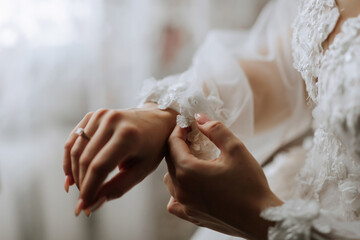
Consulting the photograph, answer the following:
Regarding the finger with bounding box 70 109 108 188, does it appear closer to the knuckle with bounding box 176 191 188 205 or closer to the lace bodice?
the knuckle with bounding box 176 191 188 205

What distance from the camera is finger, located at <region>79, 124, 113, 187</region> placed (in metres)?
0.45

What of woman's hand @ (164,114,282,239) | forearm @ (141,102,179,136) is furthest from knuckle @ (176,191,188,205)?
forearm @ (141,102,179,136)

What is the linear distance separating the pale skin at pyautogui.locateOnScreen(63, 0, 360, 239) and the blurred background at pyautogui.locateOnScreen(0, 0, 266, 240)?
50cm

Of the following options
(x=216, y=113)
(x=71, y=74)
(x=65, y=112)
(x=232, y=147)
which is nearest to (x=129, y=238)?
(x=65, y=112)

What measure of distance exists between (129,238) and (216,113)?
723 mm

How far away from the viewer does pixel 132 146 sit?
18.6 inches

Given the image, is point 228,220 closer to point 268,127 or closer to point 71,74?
point 268,127

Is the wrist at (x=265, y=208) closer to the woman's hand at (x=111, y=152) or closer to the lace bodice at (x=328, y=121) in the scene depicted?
the lace bodice at (x=328, y=121)

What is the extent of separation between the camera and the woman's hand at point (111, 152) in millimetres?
448

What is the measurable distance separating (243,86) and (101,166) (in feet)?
1.28

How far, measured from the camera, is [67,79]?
0.98 metres

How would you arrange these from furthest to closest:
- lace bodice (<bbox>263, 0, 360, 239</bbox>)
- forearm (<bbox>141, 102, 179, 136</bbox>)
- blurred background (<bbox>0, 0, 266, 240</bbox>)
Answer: blurred background (<bbox>0, 0, 266, 240</bbox>) < forearm (<bbox>141, 102, 179, 136</bbox>) < lace bodice (<bbox>263, 0, 360, 239</bbox>)

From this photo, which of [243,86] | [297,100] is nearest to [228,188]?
[243,86]

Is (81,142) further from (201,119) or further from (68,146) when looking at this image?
(201,119)
